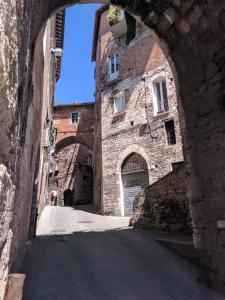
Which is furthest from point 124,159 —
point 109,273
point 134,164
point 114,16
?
point 109,273

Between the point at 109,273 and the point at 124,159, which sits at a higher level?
the point at 124,159

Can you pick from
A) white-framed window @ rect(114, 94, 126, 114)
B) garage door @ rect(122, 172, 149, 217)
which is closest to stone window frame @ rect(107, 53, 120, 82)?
white-framed window @ rect(114, 94, 126, 114)

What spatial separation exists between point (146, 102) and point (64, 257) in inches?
418

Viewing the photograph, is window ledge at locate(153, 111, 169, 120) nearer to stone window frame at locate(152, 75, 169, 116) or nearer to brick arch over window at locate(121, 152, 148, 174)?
stone window frame at locate(152, 75, 169, 116)

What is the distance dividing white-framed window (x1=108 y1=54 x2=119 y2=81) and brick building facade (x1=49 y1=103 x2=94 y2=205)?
8.76 meters

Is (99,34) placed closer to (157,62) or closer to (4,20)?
(157,62)

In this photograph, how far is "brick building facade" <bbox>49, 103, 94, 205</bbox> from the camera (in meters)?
24.4

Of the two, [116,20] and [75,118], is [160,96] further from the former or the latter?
[75,118]

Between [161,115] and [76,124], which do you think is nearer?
[161,115]

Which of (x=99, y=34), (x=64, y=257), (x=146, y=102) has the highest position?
(x=99, y=34)

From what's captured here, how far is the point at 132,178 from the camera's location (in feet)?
43.3

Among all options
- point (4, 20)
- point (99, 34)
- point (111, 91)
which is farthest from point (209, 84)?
point (99, 34)

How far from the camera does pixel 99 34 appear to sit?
1805 cm

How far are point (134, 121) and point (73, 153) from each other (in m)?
12.3
